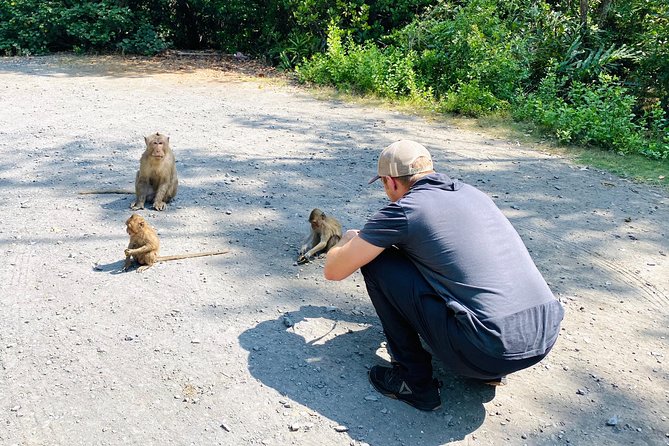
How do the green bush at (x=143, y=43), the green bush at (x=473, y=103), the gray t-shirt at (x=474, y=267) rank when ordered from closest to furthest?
the gray t-shirt at (x=474, y=267)
the green bush at (x=473, y=103)
the green bush at (x=143, y=43)

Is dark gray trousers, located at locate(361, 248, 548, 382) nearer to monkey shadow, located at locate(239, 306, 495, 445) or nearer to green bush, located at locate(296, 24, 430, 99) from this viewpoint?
monkey shadow, located at locate(239, 306, 495, 445)

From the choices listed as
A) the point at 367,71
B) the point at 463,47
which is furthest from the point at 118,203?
the point at 463,47

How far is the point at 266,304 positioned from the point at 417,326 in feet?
5.44

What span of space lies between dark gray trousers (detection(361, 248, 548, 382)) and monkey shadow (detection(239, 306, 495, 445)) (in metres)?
0.26

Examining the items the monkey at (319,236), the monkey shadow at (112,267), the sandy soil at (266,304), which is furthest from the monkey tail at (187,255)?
the monkey at (319,236)

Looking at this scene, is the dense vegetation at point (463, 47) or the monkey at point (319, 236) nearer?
the monkey at point (319, 236)

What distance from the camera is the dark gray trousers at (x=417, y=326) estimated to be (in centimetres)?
374

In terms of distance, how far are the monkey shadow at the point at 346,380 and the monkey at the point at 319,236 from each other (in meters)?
0.86

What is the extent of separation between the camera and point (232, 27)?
1708 cm

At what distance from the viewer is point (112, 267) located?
5.79 m

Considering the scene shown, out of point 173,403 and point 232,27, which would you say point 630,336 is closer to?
point 173,403

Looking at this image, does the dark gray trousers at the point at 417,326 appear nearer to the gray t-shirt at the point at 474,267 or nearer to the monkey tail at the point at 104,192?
the gray t-shirt at the point at 474,267

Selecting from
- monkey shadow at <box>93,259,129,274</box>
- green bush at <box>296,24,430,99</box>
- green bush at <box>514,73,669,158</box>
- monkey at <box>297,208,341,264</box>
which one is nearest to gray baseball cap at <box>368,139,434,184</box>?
monkey at <box>297,208,341,264</box>

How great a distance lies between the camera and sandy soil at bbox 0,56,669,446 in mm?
3977
